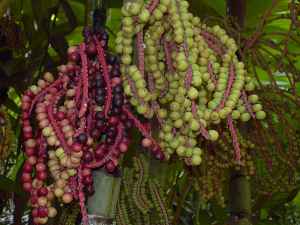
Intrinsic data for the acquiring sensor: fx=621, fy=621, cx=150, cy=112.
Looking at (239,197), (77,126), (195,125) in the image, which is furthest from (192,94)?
(239,197)

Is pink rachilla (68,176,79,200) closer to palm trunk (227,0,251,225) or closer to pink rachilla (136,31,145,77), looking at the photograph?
pink rachilla (136,31,145,77)

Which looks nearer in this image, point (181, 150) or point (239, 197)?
point (181, 150)

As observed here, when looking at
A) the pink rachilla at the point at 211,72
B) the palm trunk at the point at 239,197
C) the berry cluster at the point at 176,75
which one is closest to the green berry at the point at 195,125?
the berry cluster at the point at 176,75

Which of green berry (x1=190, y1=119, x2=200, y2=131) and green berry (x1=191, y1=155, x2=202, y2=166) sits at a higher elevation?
green berry (x1=190, y1=119, x2=200, y2=131)

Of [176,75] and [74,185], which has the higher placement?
[176,75]

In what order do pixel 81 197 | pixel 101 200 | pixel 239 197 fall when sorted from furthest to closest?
pixel 239 197, pixel 101 200, pixel 81 197

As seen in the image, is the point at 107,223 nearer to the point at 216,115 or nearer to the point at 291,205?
the point at 216,115

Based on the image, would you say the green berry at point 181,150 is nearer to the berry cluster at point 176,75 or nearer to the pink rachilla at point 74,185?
the berry cluster at point 176,75

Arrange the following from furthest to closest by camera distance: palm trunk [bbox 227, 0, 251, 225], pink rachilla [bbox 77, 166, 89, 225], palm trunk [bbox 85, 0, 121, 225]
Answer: palm trunk [bbox 227, 0, 251, 225] → palm trunk [bbox 85, 0, 121, 225] → pink rachilla [bbox 77, 166, 89, 225]

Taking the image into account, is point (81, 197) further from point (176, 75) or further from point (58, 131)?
point (176, 75)

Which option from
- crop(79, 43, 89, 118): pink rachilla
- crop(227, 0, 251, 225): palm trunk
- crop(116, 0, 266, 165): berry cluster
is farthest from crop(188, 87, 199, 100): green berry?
crop(227, 0, 251, 225): palm trunk

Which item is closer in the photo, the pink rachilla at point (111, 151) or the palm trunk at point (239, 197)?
the pink rachilla at point (111, 151)

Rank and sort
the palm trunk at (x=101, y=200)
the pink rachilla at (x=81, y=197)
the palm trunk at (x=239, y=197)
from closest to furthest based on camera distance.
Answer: the pink rachilla at (x=81, y=197)
the palm trunk at (x=101, y=200)
the palm trunk at (x=239, y=197)

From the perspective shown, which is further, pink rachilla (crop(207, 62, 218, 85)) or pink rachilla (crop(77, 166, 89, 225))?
pink rachilla (crop(207, 62, 218, 85))
